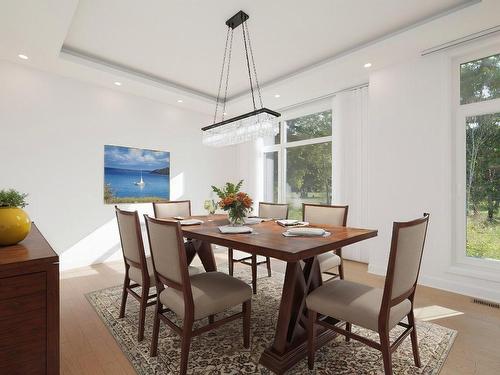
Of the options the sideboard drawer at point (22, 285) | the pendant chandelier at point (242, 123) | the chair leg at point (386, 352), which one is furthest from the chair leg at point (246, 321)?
the pendant chandelier at point (242, 123)

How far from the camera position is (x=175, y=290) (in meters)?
1.78

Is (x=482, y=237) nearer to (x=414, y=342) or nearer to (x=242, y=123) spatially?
(x=414, y=342)

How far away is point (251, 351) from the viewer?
75.9 inches

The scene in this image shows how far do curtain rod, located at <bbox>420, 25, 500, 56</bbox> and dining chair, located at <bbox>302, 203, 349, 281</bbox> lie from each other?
6.94ft

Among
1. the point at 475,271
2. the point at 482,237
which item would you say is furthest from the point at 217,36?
the point at 475,271

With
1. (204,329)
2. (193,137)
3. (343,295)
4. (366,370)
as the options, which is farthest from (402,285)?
(193,137)

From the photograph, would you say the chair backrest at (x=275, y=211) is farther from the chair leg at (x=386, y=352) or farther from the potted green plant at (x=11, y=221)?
the potted green plant at (x=11, y=221)

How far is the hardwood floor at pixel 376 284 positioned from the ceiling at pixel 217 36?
2.77 m

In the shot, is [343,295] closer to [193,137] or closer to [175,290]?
[175,290]

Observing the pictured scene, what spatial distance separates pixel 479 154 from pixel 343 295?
106 inches

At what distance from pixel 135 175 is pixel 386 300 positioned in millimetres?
4144

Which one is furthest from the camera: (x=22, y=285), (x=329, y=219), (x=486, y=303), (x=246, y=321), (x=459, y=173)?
(x=459, y=173)

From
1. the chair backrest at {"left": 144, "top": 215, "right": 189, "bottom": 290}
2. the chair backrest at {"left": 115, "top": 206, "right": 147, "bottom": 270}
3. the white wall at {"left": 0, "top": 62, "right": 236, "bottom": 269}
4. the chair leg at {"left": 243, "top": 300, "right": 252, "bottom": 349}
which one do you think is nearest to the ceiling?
the white wall at {"left": 0, "top": 62, "right": 236, "bottom": 269}

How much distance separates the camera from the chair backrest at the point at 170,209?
345 cm
